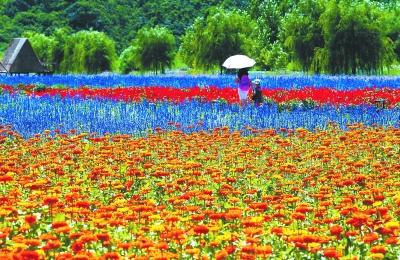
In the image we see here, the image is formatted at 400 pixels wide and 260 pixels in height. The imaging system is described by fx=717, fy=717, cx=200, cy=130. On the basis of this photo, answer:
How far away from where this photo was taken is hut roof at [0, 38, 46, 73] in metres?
64.2

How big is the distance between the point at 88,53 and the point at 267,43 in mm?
24197

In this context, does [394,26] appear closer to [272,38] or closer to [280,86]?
[272,38]

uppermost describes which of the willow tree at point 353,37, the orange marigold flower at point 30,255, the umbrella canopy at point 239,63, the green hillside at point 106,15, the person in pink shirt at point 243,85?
the green hillside at point 106,15

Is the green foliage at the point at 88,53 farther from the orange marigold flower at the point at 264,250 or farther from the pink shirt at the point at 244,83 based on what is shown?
the orange marigold flower at the point at 264,250

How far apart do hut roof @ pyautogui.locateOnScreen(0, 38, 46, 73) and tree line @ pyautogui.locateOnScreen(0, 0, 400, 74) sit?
512 centimetres

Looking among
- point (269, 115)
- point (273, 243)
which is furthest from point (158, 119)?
point (273, 243)

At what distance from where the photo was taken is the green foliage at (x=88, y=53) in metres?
68.4

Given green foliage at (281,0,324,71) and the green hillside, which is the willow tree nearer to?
green foliage at (281,0,324,71)

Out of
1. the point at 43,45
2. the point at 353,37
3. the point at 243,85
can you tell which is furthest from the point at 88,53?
the point at 243,85

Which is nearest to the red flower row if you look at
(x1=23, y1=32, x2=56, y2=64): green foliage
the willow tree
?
the willow tree

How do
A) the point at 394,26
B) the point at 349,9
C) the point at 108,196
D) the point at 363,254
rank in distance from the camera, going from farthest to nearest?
the point at 394,26, the point at 349,9, the point at 108,196, the point at 363,254

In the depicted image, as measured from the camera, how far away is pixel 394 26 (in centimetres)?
7650

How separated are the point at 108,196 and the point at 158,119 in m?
7.60

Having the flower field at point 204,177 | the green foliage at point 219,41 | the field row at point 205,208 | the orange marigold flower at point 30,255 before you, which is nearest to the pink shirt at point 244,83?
the flower field at point 204,177
